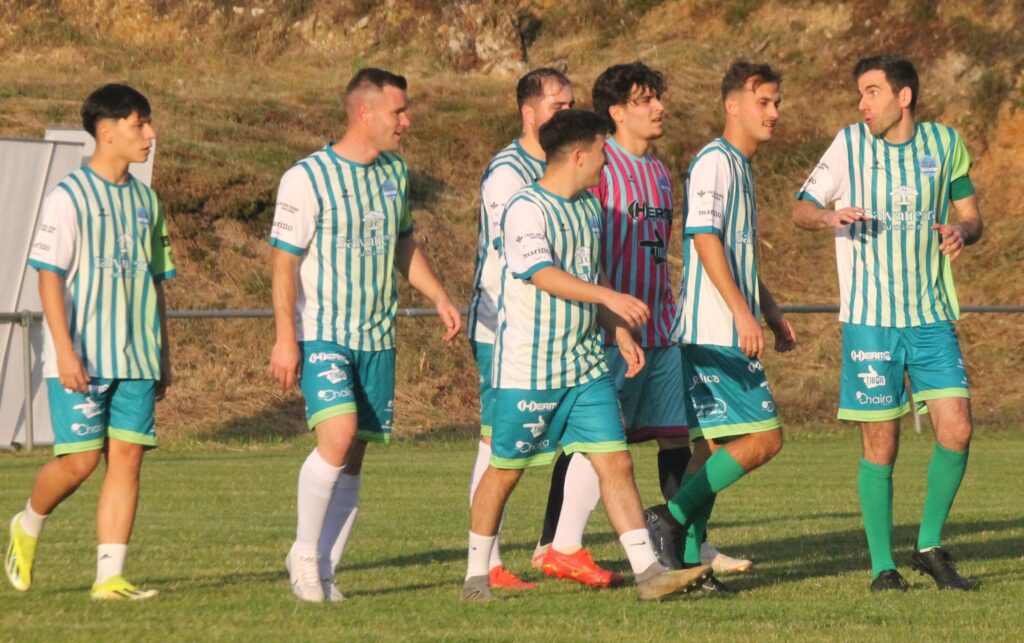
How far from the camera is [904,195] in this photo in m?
7.34

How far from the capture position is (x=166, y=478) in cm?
1327

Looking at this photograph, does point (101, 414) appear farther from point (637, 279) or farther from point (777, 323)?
point (777, 323)

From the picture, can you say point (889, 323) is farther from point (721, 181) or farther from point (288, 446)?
point (288, 446)

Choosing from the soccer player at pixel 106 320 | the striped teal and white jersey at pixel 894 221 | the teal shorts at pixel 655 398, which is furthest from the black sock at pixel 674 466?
the soccer player at pixel 106 320

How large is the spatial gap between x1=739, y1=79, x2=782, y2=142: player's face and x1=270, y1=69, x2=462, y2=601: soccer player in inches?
58.6

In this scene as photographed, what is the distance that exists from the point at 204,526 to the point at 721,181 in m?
4.12

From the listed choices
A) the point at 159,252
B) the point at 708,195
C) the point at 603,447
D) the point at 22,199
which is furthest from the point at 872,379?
the point at 22,199

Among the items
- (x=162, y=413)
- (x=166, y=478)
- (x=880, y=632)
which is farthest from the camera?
(x=162, y=413)

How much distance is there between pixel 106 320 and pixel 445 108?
22.0 m

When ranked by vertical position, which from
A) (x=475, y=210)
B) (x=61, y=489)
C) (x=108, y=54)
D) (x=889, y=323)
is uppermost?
(x=108, y=54)

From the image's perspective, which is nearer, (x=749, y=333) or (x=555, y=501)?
(x=749, y=333)

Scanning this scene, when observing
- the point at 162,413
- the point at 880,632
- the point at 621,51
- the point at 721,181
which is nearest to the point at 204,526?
the point at 721,181

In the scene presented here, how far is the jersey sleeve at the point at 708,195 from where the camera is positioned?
7.18 metres

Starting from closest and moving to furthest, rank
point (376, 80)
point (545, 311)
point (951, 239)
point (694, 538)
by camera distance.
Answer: point (545, 311), point (951, 239), point (376, 80), point (694, 538)
